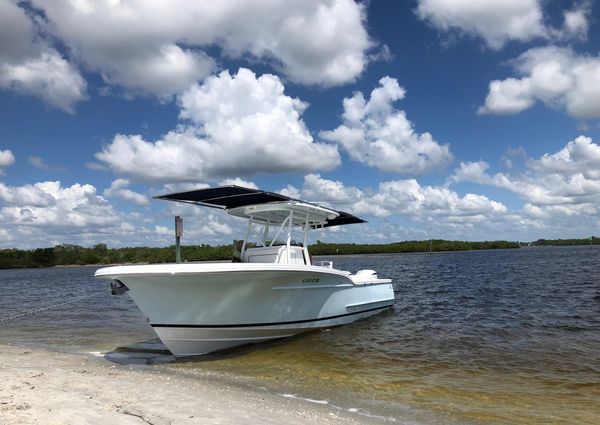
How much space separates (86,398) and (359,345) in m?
7.37

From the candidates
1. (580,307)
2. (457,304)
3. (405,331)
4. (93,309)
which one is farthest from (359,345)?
(93,309)

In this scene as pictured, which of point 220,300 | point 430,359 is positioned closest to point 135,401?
point 220,300

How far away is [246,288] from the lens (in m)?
10.6

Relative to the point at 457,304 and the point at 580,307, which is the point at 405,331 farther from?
the point at 580,307

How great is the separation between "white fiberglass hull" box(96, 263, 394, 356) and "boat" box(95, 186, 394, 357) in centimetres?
2

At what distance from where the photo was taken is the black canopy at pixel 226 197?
478 inches

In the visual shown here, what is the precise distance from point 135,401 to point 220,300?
13.0 ft

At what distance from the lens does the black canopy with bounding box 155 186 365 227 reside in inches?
478

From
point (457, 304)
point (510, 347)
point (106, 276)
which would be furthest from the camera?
point (457, 304)

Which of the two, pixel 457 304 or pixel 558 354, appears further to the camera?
pixel 457 304

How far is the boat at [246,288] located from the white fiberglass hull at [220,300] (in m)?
0.02

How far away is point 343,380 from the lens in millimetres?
8961

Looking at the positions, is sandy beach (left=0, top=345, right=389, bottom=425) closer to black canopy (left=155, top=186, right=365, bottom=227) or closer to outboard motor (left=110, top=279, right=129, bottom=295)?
outboard motor (left=110, top=279, right=129, bottom=295)

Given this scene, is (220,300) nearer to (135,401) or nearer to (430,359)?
(135,401)
